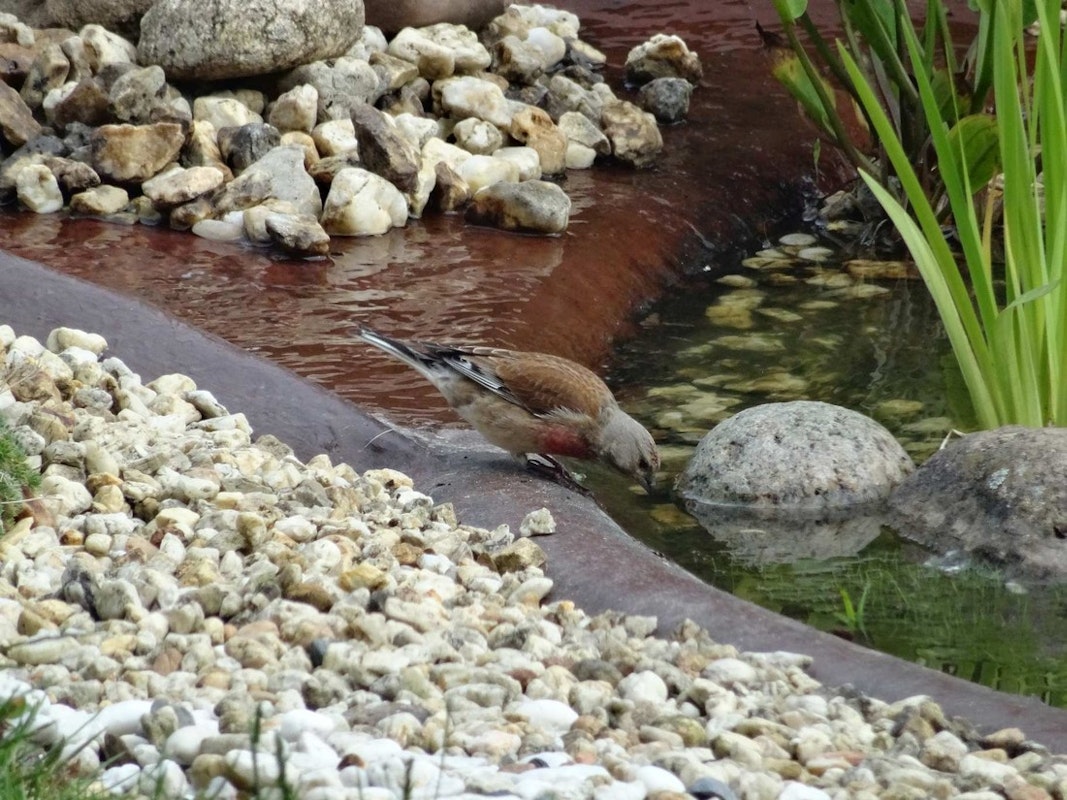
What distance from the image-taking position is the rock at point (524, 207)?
8.02 metres

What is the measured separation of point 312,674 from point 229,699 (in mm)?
301

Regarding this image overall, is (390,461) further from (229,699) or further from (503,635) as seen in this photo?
(229,699)

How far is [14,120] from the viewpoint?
806 centimetres

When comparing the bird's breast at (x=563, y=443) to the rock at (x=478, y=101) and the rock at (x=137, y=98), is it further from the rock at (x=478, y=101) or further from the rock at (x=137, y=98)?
the rock at (x=478, y=101)

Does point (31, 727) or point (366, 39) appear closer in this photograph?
point (31, 727)

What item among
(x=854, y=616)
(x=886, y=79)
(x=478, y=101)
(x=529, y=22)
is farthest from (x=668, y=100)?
(x=854, y=616)

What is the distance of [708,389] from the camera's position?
675cm

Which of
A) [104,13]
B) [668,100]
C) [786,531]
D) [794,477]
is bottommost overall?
[786,531]

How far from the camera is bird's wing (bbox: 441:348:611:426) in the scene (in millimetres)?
4938

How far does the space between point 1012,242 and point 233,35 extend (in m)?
4.71

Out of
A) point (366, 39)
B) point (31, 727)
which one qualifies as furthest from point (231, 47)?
point (31, 727)

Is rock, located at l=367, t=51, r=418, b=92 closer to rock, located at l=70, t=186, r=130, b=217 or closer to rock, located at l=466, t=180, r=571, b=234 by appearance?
rock, located at l=466, t=180, r=571, b=234

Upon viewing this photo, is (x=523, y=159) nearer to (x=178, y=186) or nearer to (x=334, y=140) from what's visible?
(x=334, y=140)

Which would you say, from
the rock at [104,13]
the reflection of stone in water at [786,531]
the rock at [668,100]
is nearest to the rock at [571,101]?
the rock at [668,100]
